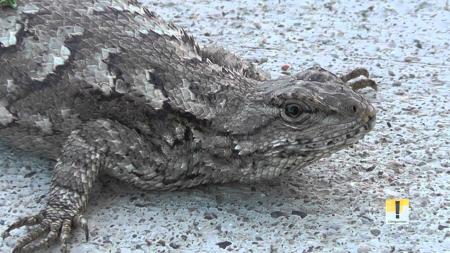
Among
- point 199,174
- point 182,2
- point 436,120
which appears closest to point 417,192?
point 436,120

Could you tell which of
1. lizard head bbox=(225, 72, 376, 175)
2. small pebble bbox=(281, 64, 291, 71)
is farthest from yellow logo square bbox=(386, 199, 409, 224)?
small pebble bbox=(281, 64, 291, 71)

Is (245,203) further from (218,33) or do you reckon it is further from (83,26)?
(218,33)

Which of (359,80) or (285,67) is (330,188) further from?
(285,67)

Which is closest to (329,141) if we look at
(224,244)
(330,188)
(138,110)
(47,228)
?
(330,188)

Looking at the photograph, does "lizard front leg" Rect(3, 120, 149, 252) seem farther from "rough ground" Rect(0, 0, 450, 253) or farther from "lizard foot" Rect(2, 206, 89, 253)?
"rough ground" Rect(0, 0, 450, 253)

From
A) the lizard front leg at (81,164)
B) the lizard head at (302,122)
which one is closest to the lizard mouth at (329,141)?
the lizard head at (302,122)

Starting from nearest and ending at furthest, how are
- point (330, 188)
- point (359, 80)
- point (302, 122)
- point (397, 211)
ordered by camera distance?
point (302, 122) < point (397, 211) < point (330, 188) < point (359, 80)

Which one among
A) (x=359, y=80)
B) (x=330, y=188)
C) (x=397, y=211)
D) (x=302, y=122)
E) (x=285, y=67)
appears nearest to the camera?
(x=302, y=122)
